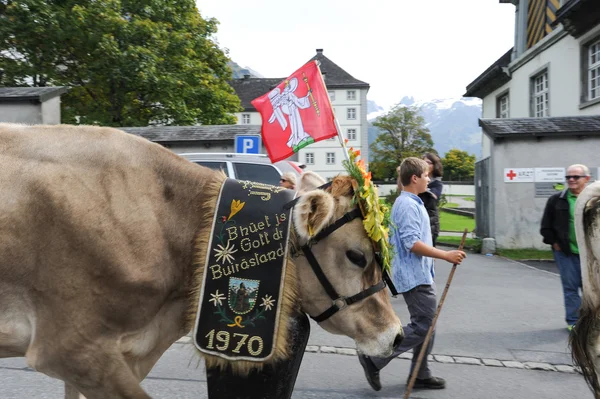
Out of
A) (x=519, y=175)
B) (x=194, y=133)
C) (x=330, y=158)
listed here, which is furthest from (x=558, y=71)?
(x=330, y=158)

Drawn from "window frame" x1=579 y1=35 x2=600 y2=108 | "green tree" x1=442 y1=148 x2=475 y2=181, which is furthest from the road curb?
"green tree" x1=442 y1=148 x2=475 y2=181

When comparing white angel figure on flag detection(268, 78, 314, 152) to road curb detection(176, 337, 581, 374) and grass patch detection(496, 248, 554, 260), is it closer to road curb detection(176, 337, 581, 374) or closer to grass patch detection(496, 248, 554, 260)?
→ road curb detection(176, 337, 581, 374)

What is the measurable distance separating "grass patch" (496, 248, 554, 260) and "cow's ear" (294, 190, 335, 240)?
11918mm

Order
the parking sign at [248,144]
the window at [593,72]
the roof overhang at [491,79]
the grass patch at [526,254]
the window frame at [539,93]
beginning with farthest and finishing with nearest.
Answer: the roof overhang at [491,79] → the window frame at [539,93] → the window at [593,72] → the parking sign at [248,144] → the grass patch at [526,254]

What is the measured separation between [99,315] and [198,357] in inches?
21.4

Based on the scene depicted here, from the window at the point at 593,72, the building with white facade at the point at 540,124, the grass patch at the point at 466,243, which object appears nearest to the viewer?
the building with white facade at the point at 540,124

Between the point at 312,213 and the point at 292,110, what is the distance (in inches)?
167

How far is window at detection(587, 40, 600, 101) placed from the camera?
16.9 m

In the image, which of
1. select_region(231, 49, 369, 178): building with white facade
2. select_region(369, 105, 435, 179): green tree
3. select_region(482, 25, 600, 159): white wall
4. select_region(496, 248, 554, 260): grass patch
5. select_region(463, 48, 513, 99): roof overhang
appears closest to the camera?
select_region(496, 248, 554, 260): grass patch

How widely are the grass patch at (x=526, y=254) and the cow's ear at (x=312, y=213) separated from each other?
11.9 m

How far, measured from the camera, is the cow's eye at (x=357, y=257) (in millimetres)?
2729

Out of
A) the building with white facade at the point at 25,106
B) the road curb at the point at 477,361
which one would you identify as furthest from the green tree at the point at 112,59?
the road curb at the point at 477,361

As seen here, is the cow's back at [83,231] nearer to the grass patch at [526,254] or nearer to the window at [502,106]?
the grass patch at [526,254]

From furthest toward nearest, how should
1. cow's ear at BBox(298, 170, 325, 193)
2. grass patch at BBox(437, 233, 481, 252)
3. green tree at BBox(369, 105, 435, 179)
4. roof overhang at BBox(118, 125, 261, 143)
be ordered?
green tree at BBox(369, 105, 435, 179) < roof overhang at BBox(118, 125, 261, 143) < grass patch at BBox(437, 233, 481, 252) < cow's ear at BBox(298, 170, 325, 193)
